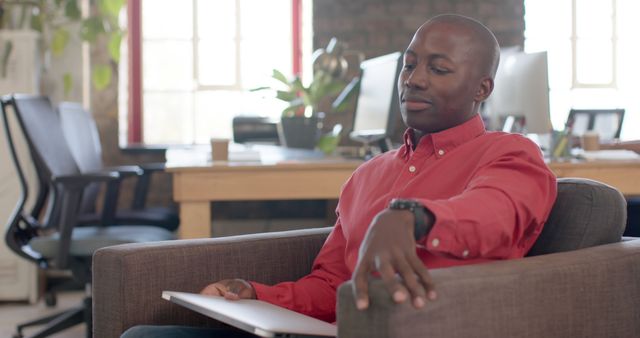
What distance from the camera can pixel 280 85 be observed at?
450 cm

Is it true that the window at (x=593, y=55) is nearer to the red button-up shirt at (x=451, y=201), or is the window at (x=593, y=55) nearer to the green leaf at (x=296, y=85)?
the green leaf at (x=296, y=85)

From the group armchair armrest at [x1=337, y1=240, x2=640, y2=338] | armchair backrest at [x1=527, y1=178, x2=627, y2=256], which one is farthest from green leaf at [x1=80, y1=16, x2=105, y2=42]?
armchair armrest at [x1=337, y1=240, x2=640, y2=338]

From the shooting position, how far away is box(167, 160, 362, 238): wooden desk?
2.90 meters

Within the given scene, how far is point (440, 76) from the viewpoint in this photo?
1517 millimetres

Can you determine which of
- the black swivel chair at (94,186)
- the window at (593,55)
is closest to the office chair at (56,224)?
the black swivel chair at (94,186)

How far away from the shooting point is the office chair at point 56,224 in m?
3.29

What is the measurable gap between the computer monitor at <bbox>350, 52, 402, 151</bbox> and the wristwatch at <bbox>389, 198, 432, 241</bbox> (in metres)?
1.97

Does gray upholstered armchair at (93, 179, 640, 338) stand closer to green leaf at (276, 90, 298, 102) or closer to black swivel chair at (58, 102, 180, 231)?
black swivel chair at (58, 102, 180, 231)

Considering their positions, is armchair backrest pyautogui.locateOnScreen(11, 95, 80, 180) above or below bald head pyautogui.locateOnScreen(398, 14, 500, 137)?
below

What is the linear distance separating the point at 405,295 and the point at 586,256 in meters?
0.40

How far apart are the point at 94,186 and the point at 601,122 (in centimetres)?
259

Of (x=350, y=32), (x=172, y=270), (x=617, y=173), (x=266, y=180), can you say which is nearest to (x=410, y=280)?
(x=172, y=270)

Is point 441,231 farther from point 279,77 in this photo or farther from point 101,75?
point 101,75

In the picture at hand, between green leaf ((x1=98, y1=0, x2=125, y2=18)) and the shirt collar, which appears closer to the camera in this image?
the shirt collar
